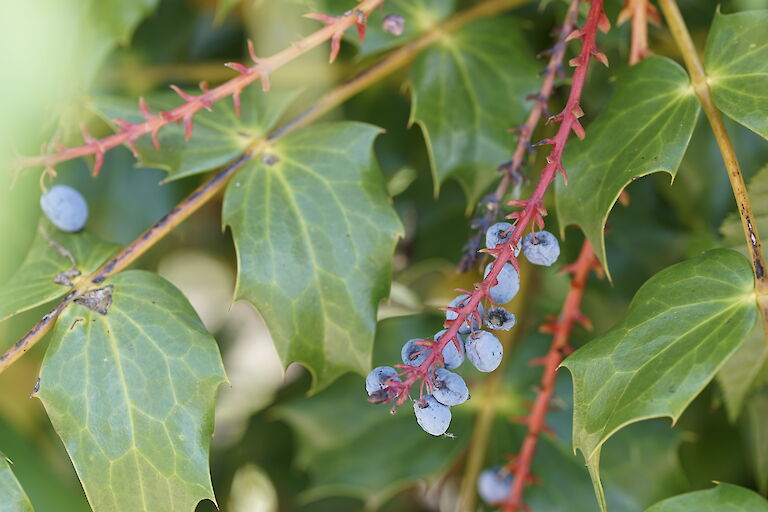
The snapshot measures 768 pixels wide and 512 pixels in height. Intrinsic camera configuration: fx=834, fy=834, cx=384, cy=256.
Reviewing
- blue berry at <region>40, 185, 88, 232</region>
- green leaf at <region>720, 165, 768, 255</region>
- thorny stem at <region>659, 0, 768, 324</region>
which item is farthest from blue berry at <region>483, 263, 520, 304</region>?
blue berry at <region>40, 185, 88, 232</region>

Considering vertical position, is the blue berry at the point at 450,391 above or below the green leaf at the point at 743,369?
below

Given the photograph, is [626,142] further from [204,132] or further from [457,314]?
[204,132]

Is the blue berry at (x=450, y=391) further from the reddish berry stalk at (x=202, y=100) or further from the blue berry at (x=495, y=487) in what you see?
the blue berry at (x=495, y=487)

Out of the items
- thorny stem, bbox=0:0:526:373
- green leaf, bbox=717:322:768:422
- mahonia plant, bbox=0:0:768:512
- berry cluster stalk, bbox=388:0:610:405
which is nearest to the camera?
berry cluster stalk, bbox=388:0:610:405

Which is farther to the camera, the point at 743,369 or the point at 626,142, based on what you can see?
the point at 743,369

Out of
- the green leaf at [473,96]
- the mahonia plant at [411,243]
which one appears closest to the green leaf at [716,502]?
the mahonia plant at [411,243]

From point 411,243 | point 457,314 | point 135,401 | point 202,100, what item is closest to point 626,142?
point 457,314

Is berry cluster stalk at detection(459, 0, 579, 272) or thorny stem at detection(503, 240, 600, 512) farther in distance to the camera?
thorny stem at detection(503, 240, 600, 512)

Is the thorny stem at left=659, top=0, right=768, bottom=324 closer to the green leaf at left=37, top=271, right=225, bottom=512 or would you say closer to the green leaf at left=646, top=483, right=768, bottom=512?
the green leaf at left=646, top=483, right=768, bottom=512
